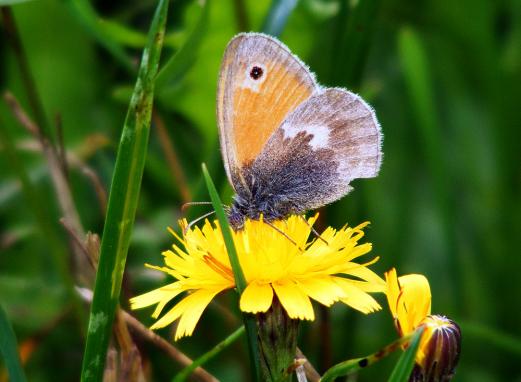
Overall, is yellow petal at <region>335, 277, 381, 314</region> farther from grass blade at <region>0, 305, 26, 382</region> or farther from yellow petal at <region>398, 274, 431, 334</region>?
grass blade at <region>0, 305, 26, 382</region>

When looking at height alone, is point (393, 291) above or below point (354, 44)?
below

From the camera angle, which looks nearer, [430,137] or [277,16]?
[277,16]

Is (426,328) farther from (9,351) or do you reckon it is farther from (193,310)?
(9,351)

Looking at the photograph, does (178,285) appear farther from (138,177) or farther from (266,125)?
(266,125)

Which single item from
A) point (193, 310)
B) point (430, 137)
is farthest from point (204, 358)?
point (430, 137)

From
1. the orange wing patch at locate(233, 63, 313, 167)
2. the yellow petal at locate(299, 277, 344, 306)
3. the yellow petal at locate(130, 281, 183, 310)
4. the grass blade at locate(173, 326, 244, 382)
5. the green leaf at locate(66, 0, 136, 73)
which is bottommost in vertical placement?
the grass blade at locate(173, 326, 244, 382)

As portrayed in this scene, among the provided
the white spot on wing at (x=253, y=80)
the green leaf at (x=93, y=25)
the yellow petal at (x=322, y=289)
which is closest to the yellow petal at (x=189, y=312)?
the yellow petal at (x=322, y=289)

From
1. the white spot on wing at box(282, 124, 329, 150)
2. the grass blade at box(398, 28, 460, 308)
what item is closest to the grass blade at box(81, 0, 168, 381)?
the white spot on wing at box(282, 124, 329, 150)

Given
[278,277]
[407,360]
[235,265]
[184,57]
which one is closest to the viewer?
[407,360]
